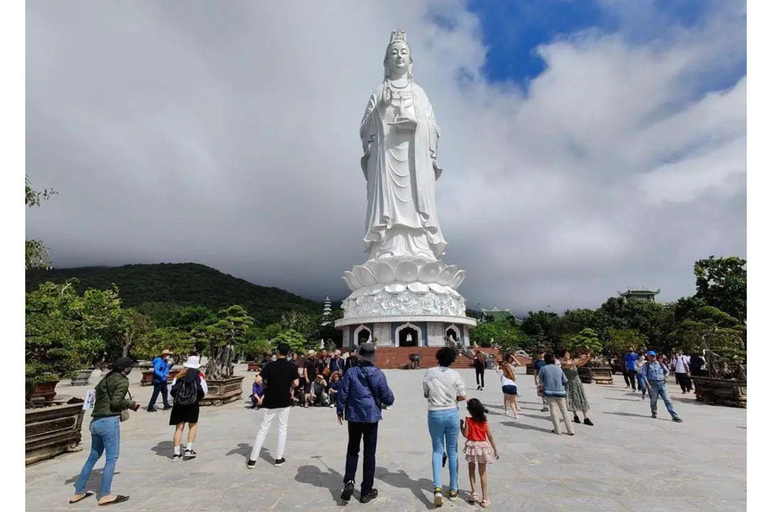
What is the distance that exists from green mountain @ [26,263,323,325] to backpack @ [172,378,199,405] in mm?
75820

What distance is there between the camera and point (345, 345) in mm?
34906

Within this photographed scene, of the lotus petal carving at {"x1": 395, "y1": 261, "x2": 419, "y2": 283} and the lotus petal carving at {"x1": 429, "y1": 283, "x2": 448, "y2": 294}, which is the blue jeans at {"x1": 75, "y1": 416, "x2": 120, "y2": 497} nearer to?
the lotus petal carving at {"x1": 395, "y1": 261, "x2": 419, "y2": 283}

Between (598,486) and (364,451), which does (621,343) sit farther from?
(364,451)

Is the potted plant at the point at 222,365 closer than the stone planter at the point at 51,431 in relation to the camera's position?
No

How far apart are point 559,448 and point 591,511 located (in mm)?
2736

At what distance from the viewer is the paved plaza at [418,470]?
486 cm

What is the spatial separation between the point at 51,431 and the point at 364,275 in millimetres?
28275

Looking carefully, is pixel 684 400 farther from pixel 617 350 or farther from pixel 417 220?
pixel 417 220

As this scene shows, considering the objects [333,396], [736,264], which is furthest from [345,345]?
[736,264]

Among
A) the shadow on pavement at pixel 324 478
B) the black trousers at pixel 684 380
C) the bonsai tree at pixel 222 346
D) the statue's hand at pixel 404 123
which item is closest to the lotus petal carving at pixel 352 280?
the statue's hand at pixel 404 123

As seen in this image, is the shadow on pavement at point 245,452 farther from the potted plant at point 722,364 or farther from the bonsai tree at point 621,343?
the bonsai tree at point 621,343

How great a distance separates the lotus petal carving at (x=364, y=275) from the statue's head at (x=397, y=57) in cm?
1622

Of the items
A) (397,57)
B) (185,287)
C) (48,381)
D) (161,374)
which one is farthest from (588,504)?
(185,287)

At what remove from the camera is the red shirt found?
4.96 metres
